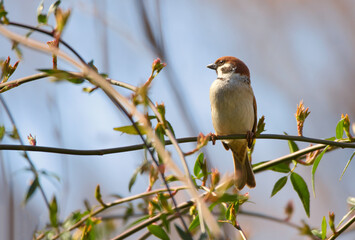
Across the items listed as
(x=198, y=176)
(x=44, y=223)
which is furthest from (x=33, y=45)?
(x=44, y=223)

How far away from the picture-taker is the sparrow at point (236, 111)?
125 inches

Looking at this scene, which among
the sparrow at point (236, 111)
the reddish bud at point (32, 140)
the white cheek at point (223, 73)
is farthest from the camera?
the white cheek at point (223, 73)

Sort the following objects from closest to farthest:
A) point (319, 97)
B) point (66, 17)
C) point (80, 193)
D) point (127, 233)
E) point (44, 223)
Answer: point (66, 17), point (127, 233), point (44, 223), point (80, 193), point (319, 97)

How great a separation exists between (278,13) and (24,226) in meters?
6.32

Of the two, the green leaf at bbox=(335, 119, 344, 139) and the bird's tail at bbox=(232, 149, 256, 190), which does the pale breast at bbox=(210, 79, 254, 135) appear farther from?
the green leaf at bbox=(335, 119, 344, 139)

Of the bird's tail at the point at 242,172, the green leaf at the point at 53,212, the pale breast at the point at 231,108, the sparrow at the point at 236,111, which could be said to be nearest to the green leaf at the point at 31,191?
the green leaf at the point at 53,212

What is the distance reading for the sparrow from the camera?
125 inches

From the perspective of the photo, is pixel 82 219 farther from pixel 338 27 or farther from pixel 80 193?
pixel 338 27

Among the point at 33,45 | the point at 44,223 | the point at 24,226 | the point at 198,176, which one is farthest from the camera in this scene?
the point at 24,226

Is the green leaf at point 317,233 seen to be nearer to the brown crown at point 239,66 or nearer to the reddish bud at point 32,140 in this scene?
the reddish bud at point 32,140

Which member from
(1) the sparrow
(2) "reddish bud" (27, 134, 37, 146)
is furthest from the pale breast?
(2) "reddish bud" (27, 134, 37, 146)

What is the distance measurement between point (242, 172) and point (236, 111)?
1.31ft

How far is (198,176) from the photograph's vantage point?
1636mm

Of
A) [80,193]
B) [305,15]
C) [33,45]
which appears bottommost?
[80,193]
